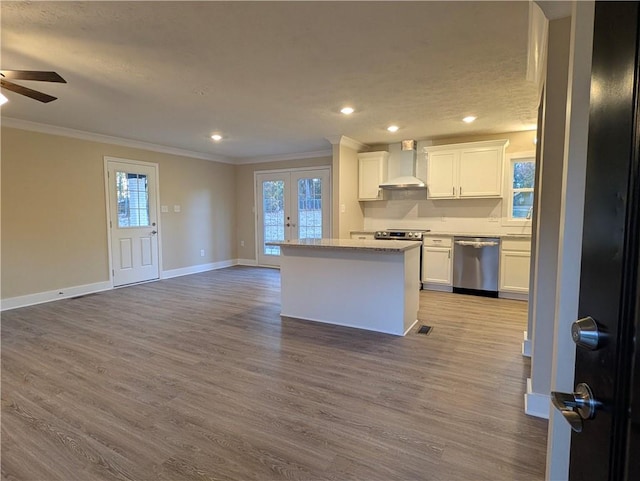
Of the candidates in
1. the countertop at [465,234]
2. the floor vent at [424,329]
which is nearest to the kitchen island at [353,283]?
the floor vent at [424,329]

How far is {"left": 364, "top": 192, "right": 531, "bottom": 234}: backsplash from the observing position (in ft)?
18.1

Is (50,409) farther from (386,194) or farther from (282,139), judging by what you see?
(386,194)

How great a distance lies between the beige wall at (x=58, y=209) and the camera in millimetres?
4543

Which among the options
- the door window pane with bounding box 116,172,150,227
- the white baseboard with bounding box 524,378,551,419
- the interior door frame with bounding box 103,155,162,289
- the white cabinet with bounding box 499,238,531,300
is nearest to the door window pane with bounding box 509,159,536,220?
the white cabinet with bounding box 499,238,531,300

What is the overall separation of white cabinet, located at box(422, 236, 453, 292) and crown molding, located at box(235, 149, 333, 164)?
2.72m

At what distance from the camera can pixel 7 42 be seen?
2457mm

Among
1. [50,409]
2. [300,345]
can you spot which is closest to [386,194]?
[300,345]

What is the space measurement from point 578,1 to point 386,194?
5.26 meters

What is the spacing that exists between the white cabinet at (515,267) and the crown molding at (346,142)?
2.80 m

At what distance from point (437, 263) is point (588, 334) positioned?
502 centimetres

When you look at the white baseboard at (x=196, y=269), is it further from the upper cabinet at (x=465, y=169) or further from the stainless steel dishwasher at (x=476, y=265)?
the stainless steel dishwasher at (x=476, y=265)

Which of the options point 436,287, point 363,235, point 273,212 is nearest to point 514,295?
point 436,287

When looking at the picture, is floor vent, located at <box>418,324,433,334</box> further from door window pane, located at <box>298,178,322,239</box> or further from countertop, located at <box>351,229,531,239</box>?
door window pane, located at <box>298,178,322,239</box>

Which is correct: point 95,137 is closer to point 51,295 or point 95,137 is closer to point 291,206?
point 51,295
